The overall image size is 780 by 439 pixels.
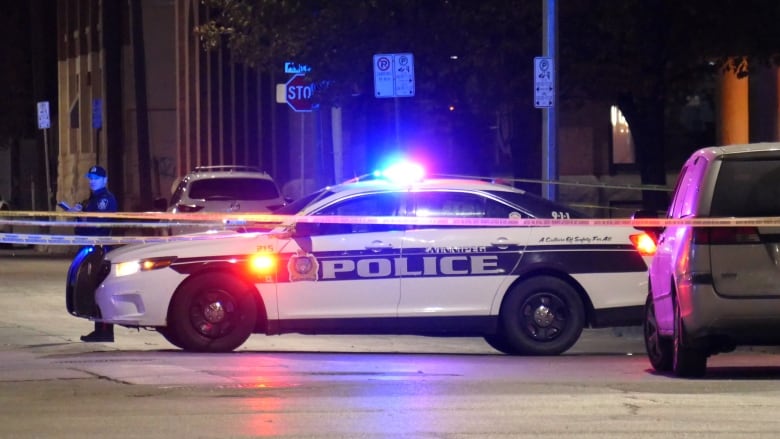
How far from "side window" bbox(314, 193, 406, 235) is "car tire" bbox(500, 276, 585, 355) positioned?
122cm

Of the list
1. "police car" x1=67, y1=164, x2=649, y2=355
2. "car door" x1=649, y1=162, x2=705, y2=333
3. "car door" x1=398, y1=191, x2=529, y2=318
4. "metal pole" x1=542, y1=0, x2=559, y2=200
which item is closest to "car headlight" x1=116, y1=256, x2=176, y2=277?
"police car" x1=67, y1=164, x2=649, y2=355

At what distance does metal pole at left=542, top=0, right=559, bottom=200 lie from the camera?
16406mm

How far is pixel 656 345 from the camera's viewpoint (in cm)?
1101

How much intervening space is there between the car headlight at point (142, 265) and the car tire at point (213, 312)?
0.26 metres

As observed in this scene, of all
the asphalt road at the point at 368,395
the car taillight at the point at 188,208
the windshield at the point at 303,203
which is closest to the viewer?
the asphalt road at the point at 368,395

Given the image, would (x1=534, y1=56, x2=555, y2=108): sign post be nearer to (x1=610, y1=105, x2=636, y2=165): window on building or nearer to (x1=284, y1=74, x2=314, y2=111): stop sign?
(x1=284, y1=74, x2=314, y2=111): stop sign

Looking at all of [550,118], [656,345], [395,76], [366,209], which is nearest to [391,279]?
[366,209]

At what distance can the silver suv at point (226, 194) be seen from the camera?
A: 20.9m

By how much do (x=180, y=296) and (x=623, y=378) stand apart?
4135 mm

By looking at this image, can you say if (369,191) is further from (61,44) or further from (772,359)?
(61,44)

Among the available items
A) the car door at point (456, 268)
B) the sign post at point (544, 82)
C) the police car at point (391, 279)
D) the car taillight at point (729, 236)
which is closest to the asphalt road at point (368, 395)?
the police car at point (391, 279)

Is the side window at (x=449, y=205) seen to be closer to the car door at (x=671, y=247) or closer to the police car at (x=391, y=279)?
the police car at (x=391, y=279)

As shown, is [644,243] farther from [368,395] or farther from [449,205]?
[368,395]

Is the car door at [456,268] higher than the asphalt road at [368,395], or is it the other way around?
the car door at [456,268]
